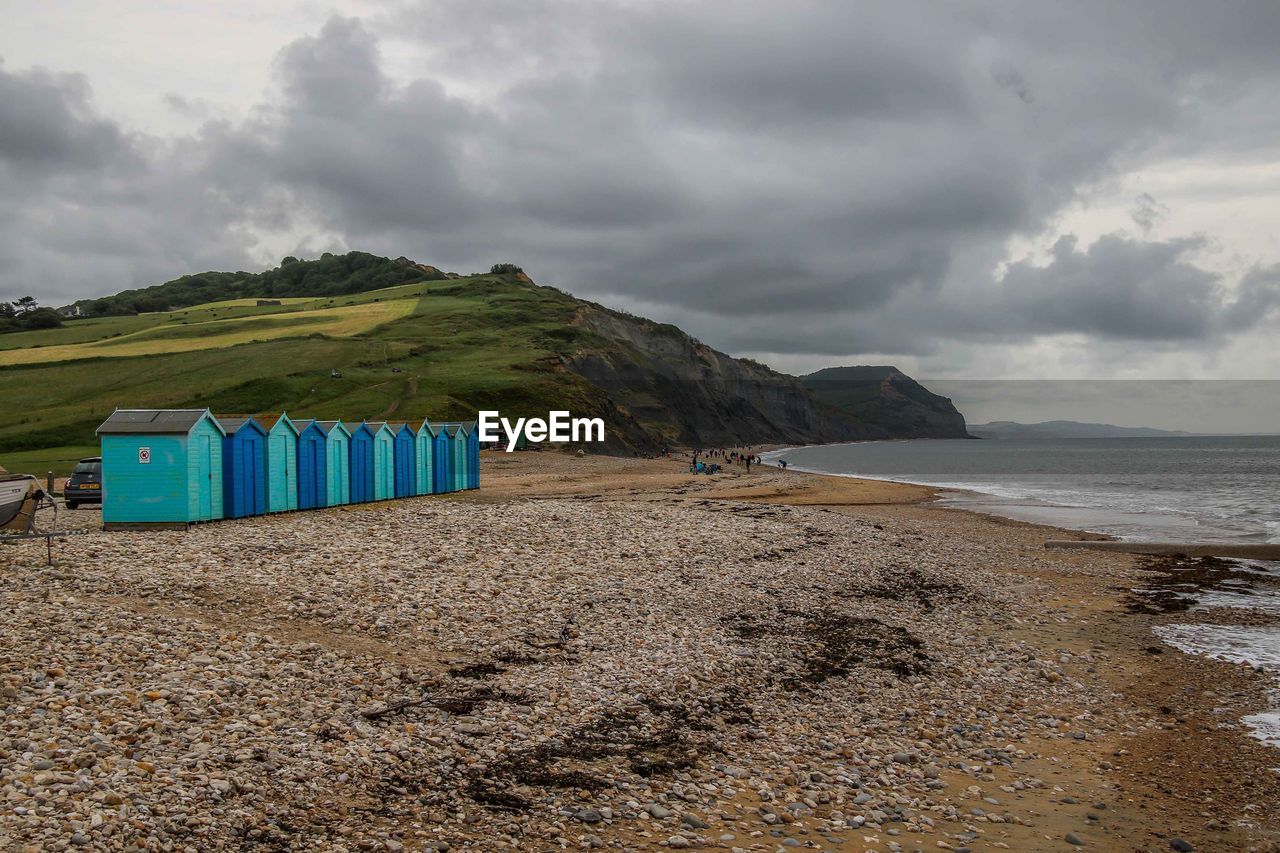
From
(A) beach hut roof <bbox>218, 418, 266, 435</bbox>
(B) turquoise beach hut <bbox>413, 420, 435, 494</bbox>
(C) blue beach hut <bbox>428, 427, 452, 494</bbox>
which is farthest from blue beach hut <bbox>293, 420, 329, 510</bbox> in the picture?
(C) blue beach hut <bbox>428, 427, 452, 494</bbox>

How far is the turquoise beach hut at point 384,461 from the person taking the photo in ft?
126

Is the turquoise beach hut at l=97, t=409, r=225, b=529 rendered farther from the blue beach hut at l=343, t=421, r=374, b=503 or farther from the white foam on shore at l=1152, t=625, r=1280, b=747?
the white foam on shore at l=1152, t=625, r=1280, b=747

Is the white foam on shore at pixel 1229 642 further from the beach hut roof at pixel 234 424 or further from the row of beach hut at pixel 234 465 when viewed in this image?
the beach hut roof at pixel 234 424

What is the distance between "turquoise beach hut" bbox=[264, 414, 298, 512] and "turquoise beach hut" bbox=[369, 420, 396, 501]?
6.47 meters

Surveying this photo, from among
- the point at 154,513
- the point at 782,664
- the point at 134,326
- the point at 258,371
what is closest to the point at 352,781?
the point at 782,664

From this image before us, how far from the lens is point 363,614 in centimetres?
1594

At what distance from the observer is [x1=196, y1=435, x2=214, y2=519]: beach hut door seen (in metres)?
25.5

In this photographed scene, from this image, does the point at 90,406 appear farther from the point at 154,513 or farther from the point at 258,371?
the point at 154,513

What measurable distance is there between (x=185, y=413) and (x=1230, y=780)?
26.2m

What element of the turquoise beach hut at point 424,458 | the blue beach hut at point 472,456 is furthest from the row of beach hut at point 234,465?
the blue beach hut at point 472,456

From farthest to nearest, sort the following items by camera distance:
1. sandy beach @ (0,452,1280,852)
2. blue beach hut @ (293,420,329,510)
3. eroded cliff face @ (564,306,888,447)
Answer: eroded cliff face @ (564,306,888,447)
blue beach hut @ (293,420,329,510)
sandy beach @ (0,452,1280,852)

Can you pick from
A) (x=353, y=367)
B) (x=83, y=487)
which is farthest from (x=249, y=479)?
(x=353, y=367)

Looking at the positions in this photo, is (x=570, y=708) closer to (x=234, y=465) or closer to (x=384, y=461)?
(x=234, y=465)

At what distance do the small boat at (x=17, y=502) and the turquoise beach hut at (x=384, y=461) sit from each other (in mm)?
16937
